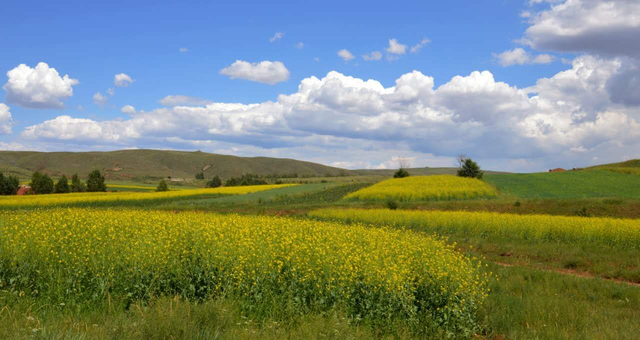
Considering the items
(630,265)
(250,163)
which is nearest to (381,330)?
(630,265)

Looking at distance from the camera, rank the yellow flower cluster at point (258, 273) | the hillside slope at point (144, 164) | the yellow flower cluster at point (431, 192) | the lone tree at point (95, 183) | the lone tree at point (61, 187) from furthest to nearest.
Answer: the hillside slope at point (144, 164)
the lone tree at point (95, 183)
the lone tree at point (61, 187)
the yellow flower cluster at point (431, 192)
the yellow flower cluster at point (258, 273)

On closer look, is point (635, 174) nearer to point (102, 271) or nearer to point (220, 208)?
point (220, 208)

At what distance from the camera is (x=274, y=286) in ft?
27.2

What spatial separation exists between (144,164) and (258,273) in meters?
168

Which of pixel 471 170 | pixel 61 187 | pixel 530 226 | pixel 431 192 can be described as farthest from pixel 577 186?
pixel 61 187

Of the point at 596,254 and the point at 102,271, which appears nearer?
the point at 102,271

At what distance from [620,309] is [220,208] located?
111 feet

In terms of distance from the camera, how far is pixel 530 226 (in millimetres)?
21172

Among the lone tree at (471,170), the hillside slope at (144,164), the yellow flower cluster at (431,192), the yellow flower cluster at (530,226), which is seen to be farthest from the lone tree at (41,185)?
the hillside slope at (144,164)

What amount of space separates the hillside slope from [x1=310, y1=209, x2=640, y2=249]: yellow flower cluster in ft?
403

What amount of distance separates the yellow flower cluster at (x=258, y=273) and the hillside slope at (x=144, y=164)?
5177 inches

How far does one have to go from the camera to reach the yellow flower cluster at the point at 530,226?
19156 millimetres

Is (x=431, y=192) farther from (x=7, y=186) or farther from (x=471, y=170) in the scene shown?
(x=7, y=186)

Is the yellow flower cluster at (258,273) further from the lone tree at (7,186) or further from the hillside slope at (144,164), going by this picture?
the hillside slope at (144,164)
